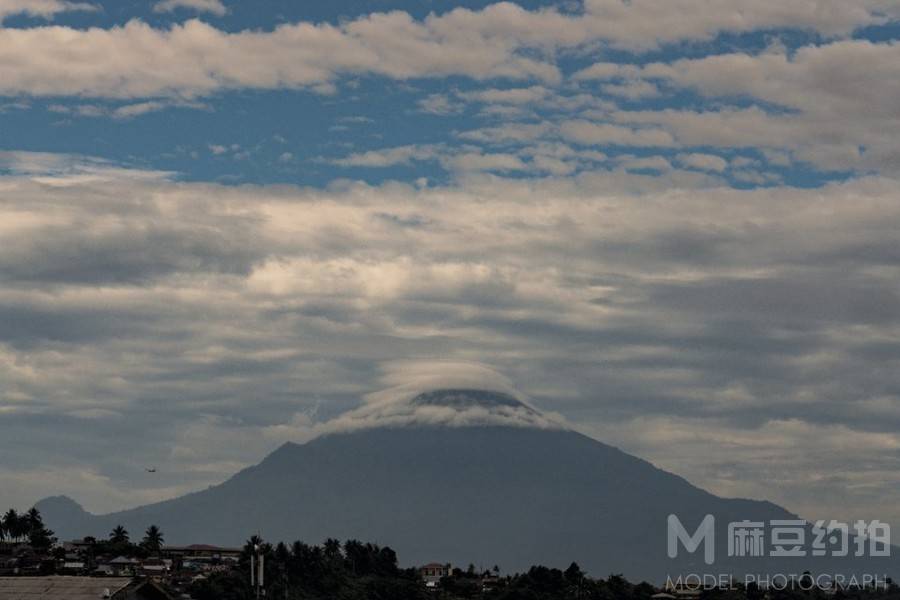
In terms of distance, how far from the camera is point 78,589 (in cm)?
6462

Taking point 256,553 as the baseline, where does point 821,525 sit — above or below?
above

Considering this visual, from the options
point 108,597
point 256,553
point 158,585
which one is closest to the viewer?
point 108,597

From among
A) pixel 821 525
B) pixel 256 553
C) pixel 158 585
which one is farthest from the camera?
pixel 821 525

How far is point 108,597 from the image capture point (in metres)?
63.6

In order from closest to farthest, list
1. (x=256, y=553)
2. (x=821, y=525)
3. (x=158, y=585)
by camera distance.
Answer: (x=158, y=585) < (x=256, y=553) < (x=821, y=525)

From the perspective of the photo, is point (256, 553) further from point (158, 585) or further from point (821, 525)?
point (821, 525)

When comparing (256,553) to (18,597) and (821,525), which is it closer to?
(18,597)

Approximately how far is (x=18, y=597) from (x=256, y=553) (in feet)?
55.8

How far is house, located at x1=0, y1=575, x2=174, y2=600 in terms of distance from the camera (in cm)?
6425

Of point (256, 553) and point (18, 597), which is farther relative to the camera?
point (256, 553)

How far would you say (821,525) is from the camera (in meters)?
186

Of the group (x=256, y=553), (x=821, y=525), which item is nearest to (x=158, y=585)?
(x=256, y=553)

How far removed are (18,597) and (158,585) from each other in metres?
6.14

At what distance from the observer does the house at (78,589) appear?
64250mm
